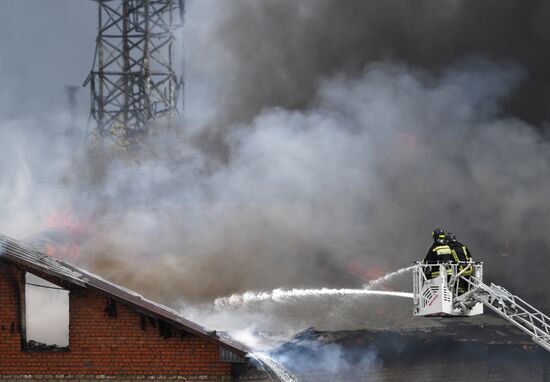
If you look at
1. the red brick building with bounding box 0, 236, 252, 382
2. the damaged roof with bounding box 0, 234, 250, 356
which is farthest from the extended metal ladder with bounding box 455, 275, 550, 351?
the red brick building with bounding box 0, 236, 252, 382

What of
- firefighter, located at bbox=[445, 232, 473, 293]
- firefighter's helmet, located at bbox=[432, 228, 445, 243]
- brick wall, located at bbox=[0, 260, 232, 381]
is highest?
firefighter's helmet, located at bbox=[432, 228, 445, 243]

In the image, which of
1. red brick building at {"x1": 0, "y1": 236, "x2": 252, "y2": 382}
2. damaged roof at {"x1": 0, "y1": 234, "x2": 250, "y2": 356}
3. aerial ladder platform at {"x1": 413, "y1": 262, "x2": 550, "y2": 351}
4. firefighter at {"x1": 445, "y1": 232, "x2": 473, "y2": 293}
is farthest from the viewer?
red brick building at {"x1": 0, "y1": 236, "x2": 252, "y2": 382}

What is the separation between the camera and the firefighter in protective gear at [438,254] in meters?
12.8

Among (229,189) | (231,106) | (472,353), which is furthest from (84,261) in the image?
(472,353)

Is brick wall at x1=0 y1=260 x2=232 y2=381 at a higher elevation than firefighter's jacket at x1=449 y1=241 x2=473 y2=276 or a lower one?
lower

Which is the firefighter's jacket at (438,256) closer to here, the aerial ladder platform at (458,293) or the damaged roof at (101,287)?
the aerial ladder platform at (458,293)

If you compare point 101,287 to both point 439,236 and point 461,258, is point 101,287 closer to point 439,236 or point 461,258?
point 439,236

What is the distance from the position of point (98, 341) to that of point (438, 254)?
16.6 feet

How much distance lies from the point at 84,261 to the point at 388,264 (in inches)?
262

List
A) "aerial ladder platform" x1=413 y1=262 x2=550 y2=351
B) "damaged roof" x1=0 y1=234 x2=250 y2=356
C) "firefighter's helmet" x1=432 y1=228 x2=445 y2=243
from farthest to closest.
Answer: "damaged roof" x1=0 y1=234 x2=250 y2=356
"firefighter's helmet" x1=432 y1=228 x2=445 y2=243
"aerial ladder platform" x1=413 y1=262 x2=550 y2=351

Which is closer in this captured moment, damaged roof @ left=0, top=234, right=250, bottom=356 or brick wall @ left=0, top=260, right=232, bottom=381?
damaged roof @ left=0, top=234, right=250, bottom=356

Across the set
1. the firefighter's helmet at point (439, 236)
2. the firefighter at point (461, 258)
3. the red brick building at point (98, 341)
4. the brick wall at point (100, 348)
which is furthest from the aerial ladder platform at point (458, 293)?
the brick wall at point (100, 348)

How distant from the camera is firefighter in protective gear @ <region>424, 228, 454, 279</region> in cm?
1284

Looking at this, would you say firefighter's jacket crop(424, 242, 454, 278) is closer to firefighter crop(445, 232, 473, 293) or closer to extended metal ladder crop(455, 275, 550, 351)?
firefighter crop(445, 232, 473, 293)
